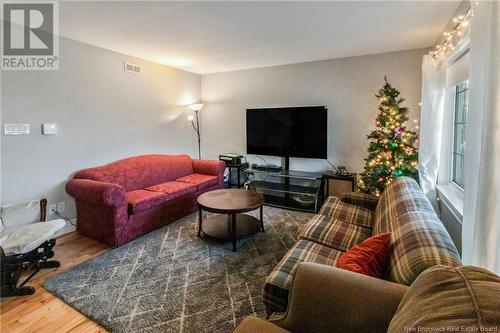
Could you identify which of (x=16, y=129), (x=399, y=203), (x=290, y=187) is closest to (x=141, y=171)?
(x=16, y=129)

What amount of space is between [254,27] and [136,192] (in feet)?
8.40

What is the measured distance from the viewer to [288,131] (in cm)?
439

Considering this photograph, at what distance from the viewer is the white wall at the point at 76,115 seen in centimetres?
284

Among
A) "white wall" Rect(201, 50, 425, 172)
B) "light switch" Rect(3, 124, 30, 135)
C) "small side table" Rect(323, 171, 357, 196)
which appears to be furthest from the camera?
"small side table" Rect(323, 171, 357, 196)

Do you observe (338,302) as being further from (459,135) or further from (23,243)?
(459,135)

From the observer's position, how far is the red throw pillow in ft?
4.38

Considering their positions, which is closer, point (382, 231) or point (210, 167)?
point (382, 231)

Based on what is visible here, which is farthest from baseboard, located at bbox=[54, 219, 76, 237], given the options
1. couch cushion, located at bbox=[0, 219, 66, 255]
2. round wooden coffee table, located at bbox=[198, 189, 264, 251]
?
round wooden coffee table, located at bbox=[198, 189, 264, 251]

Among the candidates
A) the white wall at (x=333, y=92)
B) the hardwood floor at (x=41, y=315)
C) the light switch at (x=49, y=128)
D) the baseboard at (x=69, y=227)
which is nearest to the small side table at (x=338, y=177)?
the white wall at (x=333, y=92)

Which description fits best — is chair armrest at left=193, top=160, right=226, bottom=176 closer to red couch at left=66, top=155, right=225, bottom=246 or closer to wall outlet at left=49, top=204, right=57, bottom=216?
red couch at left=66, top=155, right=225, bottom=246

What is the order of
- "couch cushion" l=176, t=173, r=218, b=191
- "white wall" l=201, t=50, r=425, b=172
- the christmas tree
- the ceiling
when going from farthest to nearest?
"couch cushion" l=176, t=173, r=218, b=191, "white wall" l=201, t=50, r=425, b=172, the christmas tree, the ceiling

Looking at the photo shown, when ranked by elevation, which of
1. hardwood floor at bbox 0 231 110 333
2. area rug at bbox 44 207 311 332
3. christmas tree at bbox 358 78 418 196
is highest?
christmas tree at bbox 358 78 418 196

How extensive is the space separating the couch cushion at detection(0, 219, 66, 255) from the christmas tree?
353 cm

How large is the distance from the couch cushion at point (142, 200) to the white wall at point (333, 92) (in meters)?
2.15
